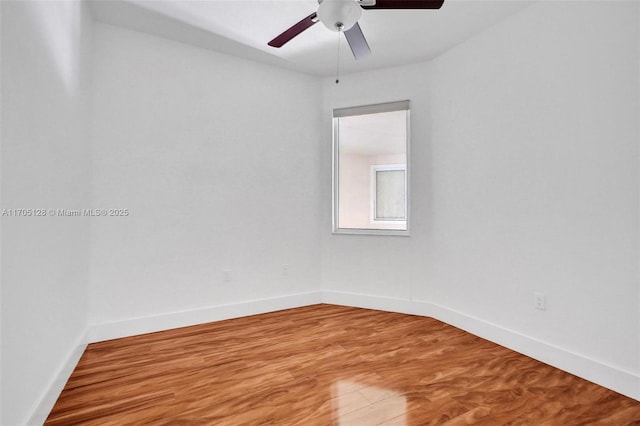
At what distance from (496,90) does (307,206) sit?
2043mm

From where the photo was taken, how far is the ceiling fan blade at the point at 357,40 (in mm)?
2061

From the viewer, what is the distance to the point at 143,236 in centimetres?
275

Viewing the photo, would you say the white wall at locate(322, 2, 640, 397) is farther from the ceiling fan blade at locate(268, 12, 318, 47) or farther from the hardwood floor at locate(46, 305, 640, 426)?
the ceiling fan blade at locate(268, 12, 318, 47)

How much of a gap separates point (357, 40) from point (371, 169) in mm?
1628

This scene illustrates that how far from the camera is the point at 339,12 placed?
67.8 inches

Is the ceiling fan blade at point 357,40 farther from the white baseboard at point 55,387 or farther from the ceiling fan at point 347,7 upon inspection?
the white baseboard at point 55,387

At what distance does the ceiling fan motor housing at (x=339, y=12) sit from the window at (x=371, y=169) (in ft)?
5.59

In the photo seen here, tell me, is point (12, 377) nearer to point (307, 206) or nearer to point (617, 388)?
point (307, 206)

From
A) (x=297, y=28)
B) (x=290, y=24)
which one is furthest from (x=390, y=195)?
(x=297, y=28)

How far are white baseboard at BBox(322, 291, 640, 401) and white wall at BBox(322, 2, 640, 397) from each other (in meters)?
0.04

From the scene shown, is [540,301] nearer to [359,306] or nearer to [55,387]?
[359,306]

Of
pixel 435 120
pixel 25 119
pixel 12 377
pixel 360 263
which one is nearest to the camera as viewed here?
pixel 12 377

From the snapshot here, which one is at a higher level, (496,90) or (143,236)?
(496,90)

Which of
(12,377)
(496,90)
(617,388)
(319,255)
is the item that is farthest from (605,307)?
(12,377)
